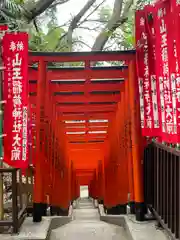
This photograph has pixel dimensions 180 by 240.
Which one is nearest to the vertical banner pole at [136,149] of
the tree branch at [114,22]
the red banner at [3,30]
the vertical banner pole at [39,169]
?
the vertical banner pole at [39,169]

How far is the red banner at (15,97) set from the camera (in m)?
5.66

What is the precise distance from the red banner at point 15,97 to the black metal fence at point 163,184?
1813 millimetres

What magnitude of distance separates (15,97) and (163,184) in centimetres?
225

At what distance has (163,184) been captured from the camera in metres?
5.67

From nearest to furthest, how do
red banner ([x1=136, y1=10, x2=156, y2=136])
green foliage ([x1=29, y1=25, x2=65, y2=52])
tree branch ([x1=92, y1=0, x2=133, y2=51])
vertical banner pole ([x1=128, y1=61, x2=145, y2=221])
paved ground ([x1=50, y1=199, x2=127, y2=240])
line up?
red banner ([x1=136, y1=10, x2=156, y2=136]), vertical banner pole ([x1=128, y1=61, x2=145, y2=221]), paved ground ([x1=50, y1=199, x2=127, y2=240]), green foliage ([x1=29, y1=25, x2=65, y2=52]), tree branch ([x1=92, y1=0, x2=133, y2=51])

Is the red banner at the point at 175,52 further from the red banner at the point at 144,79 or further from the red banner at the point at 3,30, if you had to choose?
the red banner at the point at 3,30

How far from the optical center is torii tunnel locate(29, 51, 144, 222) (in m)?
6.96

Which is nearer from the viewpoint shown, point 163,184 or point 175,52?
point 175,52

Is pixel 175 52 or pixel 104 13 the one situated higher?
pixel 104 13

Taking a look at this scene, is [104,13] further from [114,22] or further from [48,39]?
[48,39]

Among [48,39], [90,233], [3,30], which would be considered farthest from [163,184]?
[48,39]

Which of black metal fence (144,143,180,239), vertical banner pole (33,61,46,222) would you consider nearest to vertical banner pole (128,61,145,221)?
black metal fence (144,143,180,239)

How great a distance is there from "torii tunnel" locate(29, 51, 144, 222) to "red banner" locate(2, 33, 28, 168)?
1340 mm

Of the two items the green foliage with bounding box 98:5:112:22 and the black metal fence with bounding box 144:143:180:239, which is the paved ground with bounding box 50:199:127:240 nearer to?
the black metal fence with bounding box 144:143:180:239
